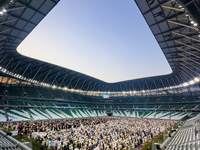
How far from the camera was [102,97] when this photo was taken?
93.0 m

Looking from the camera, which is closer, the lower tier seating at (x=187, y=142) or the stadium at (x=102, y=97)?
the lower tier seating at (x=187, y=142)

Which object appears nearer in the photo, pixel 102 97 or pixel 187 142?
pixel 187 142

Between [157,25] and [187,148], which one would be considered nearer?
[187,148]

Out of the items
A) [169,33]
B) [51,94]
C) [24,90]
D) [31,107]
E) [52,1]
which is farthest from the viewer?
[51,94]

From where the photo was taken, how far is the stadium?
15.9 metres

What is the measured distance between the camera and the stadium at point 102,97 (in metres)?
15.9

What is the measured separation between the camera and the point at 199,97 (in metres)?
56.0

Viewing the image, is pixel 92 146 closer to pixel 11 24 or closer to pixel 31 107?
pixel 11 24

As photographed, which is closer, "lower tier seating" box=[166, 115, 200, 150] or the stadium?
"lower tier seating" box=[166, 115, 200, 150]

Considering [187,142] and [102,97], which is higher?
[102,97]

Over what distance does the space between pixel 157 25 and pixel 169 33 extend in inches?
112

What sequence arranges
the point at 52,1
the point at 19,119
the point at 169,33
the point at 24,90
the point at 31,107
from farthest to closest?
the point at 24,90 < the point at 31,107 < the point at 19,119 < the point at 169,33 < the point at 52,1

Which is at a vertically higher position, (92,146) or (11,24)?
(11,24)

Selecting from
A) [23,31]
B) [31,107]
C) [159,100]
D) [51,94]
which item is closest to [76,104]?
[51,94]
